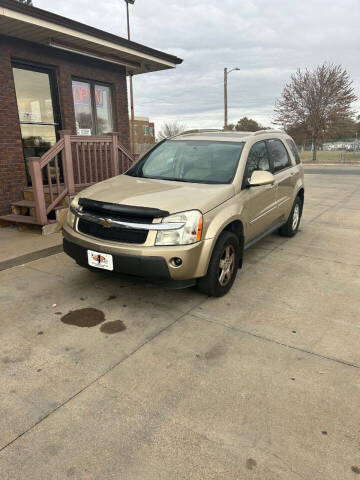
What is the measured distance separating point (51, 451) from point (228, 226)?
2812mm

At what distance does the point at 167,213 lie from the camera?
3393 millimetres

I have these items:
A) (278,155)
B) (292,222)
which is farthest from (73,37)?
(292,222)

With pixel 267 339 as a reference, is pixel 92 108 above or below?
above

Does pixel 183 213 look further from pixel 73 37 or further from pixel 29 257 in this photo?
pixel 73 37

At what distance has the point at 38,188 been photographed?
6.09 m

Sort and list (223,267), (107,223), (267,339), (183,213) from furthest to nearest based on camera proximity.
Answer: (223,267)
(107,223)
(183,213)
(267,339)

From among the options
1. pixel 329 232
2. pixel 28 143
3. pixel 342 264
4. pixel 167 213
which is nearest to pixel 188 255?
pixel 167 213

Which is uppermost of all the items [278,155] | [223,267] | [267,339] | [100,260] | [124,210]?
[278,155]

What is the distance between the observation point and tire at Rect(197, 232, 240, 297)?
3717mm

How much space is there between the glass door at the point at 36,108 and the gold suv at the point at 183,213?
4.06 meters

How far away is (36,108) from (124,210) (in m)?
5.75

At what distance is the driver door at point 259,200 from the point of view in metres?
4.44

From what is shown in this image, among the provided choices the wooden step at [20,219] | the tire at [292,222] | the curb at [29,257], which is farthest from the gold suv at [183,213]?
the wooden step at [20,219]

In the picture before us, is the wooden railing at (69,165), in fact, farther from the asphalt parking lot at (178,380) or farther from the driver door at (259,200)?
the driver door at (259,200)
